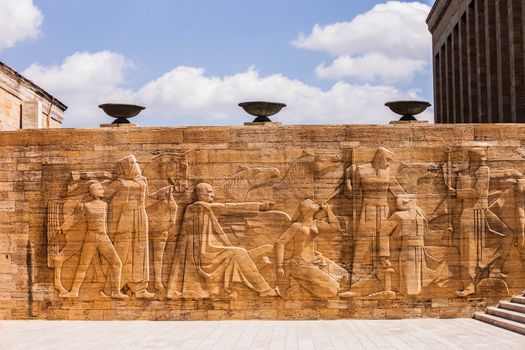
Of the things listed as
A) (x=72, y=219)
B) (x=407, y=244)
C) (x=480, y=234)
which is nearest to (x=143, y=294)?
(x=72, y=219)

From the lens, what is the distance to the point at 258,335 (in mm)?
14000

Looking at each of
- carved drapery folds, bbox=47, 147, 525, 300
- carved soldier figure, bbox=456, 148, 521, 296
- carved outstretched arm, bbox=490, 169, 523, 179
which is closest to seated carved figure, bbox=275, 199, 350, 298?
carved drapery folds, bbox=47, 147, 525, 300

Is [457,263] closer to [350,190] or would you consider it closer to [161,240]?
[350,190]

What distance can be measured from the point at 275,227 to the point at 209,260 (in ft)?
5.54

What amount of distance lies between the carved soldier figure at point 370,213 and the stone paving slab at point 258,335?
3.82 feet

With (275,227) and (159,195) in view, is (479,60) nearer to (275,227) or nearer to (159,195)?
(275,227)

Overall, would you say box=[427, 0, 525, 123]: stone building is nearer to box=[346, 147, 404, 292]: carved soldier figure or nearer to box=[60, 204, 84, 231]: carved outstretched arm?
box=[346, 147, 404, 292]: carved soldier figure

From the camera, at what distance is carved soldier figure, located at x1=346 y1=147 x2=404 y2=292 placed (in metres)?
16.1

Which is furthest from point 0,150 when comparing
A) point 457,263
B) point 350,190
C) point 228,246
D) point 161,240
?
point 457,263

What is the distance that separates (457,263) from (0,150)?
36.1 feet

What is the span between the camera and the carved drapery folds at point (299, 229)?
635 inches

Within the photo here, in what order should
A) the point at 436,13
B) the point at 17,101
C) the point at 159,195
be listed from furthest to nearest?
the point at 436,13 → the point at 17,101 → the point at 159,195

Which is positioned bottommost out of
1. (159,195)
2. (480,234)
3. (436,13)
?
(480,234)

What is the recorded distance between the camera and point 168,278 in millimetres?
16203
